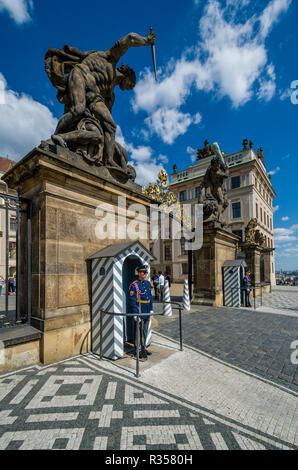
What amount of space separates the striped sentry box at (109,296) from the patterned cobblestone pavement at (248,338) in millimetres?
1789

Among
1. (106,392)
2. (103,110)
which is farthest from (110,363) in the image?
(103,110)

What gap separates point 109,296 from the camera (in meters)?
4.88

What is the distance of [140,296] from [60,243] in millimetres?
2012

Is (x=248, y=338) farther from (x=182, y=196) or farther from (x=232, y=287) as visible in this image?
(x=182, y=196)

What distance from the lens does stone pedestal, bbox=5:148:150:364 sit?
15.0ft

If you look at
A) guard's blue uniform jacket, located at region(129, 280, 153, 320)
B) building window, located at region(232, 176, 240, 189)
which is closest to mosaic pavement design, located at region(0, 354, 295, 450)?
guard's blue uniform jacket, located at region(129, 280, 153, 320)

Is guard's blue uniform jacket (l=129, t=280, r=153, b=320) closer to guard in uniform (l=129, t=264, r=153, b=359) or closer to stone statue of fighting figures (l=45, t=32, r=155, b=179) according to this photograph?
guard in uniform (l=129, t=264, r=153, b=359)

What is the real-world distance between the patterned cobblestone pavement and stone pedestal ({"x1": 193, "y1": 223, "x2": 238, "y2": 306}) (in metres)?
2.31

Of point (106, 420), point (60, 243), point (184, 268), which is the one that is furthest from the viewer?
point (184, 268)

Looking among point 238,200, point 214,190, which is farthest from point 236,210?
point 214,190

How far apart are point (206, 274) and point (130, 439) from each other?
407 inches

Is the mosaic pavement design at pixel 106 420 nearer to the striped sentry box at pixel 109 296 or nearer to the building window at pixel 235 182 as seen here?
the striped sentry box at pixel 109 296

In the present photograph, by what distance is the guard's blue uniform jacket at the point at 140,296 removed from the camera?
4848mm
